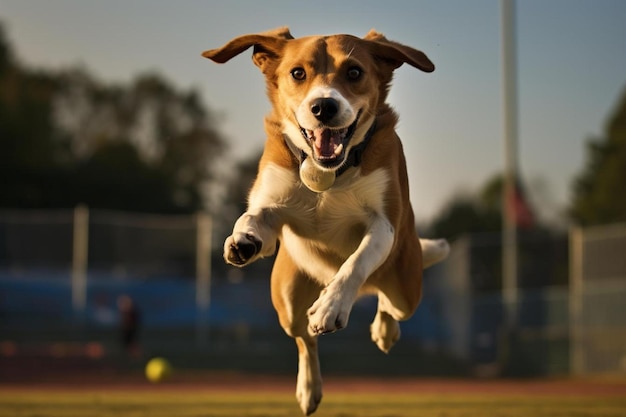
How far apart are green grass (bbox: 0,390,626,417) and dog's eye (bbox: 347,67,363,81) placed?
501 cm

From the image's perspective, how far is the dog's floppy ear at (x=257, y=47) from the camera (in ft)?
22.7

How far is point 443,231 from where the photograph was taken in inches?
1834

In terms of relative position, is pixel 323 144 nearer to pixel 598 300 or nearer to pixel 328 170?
pixel 328 170

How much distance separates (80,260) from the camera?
2720cm

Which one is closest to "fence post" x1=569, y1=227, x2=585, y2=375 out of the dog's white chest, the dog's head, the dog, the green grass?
the green grass

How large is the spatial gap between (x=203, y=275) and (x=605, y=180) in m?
30.8

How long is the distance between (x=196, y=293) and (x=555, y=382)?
9.09 metres

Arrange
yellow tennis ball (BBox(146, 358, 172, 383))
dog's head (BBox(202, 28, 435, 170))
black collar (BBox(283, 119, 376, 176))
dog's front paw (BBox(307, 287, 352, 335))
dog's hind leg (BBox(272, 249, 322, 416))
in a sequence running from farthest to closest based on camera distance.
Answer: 1. yellow tennis ball (BBox(146, 358, 172, 383))
2. dog's hind leg (BBox(272, 249, 322, 416))
3. black collar (BBox(283, 119, 376, 176))
4. dog's head (BBox(202, 28, 435, 170))
5. dog's front paw (BBox(307, 287, 352, 335))

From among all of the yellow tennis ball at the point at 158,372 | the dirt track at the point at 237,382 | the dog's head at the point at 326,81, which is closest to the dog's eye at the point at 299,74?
the dog's head at the point at 326,81

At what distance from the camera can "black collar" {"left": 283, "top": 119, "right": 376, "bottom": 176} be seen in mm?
6867

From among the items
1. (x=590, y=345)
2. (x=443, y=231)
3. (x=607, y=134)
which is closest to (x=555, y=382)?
(x=590, y=345)

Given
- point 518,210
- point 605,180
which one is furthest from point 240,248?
point 605,180

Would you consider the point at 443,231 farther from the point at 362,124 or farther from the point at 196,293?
the point at 362,124

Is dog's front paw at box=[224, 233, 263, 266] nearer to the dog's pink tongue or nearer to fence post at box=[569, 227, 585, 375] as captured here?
the dog's pink tongue
